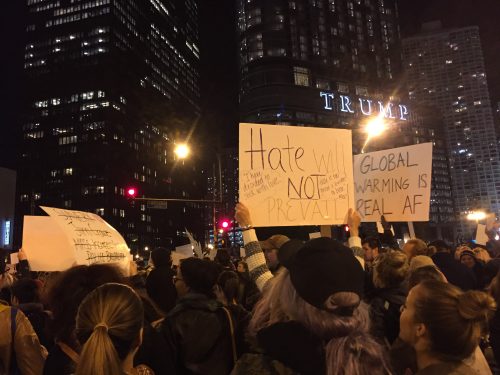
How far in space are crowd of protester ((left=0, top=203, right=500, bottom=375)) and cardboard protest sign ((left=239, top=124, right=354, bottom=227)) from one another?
55 cm

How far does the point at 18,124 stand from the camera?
134500mm

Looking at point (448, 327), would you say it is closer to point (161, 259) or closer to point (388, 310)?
point (388, 310)

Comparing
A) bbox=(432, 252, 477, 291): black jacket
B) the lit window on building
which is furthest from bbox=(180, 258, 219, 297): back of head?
the lit window on building

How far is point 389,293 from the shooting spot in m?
4.36

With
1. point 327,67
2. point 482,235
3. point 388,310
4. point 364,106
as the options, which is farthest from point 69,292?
point 327,67

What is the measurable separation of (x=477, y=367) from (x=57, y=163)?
445 feet

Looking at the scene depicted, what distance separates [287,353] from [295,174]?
133 inches

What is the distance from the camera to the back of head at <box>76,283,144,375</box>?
214cm

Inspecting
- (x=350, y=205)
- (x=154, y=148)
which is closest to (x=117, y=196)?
(x=154, y=148)

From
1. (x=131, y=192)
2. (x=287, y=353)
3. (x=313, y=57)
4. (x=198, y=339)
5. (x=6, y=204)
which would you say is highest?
(x=313, y=57)

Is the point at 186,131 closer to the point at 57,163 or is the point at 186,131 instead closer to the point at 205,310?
the point at 57,163

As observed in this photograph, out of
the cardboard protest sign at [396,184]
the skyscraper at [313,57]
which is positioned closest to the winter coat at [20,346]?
the cardboard protest sign at [396,184]

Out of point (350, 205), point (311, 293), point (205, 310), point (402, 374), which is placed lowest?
point (402, 374)

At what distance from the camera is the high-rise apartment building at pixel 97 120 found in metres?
123
